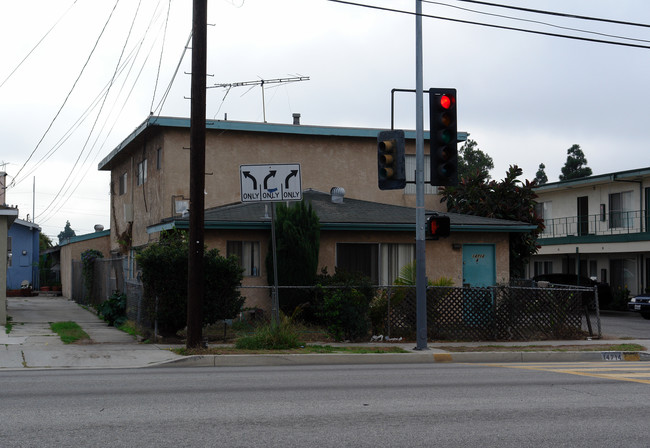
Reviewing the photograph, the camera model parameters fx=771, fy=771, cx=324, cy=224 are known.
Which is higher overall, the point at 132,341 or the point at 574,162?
the point at 574,162

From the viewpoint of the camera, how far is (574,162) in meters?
80.3

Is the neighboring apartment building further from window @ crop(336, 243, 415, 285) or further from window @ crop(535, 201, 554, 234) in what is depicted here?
window @ crop(336, 243, 415, 285)

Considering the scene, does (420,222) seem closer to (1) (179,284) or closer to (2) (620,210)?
(1) (179,284)

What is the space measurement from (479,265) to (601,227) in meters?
19.5

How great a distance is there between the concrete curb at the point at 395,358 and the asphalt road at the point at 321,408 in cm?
136

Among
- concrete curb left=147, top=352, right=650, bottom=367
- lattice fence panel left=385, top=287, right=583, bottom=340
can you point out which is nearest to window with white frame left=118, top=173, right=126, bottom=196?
lattice fence panel left=385, top=287, right=583, bottom=340

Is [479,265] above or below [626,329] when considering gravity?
above

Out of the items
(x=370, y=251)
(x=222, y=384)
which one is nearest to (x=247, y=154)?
(x=370, y=251)

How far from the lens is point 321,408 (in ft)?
28.7

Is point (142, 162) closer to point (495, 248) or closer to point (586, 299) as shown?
point (495, 248)

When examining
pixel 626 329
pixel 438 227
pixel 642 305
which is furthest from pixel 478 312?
pixel 642 305

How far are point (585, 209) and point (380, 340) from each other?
26.6 m

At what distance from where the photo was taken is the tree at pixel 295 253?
19.4 m

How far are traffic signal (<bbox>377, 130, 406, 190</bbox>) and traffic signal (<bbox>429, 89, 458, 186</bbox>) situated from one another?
609 mm
